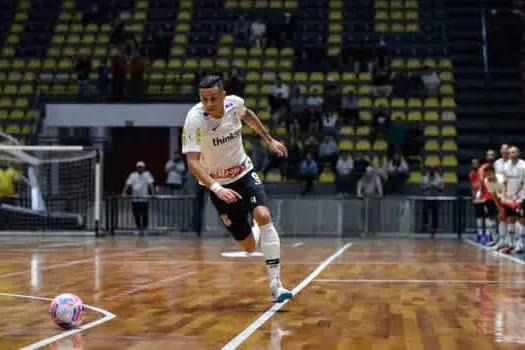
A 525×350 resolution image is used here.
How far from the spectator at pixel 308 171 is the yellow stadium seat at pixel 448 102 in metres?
6.11

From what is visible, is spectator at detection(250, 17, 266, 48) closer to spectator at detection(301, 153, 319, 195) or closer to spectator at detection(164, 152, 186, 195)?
spectator at detection(164, 152, 186, 195)

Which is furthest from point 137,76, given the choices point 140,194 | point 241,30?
point 140,194

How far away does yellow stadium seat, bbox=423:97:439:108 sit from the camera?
33500mm

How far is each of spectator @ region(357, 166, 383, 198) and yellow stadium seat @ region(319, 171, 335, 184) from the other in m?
1.84

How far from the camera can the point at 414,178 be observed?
30891mm

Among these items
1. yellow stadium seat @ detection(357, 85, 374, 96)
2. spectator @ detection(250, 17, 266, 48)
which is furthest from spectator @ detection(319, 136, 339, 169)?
spectator @ detection(250, 17, 266, 48)

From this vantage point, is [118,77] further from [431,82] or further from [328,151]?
[431,82]

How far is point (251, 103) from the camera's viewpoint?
111 feet

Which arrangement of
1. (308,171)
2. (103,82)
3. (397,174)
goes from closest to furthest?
(308,171), (397,174), (103,82)

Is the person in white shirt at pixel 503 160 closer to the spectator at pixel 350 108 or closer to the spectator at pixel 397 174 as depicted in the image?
the spectator at pixel 397 174

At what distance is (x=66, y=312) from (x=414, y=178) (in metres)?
23.7

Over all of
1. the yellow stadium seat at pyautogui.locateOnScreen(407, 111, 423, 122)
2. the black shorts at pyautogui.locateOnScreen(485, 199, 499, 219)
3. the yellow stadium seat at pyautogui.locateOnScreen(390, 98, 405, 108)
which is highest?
the yellow stadium seat at pyautogui.locateOnScreen(390, 98, 405, 108)

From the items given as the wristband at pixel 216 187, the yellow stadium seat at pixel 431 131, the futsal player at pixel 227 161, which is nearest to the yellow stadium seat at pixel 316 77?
the yellow stadium seat at pixel 431 131

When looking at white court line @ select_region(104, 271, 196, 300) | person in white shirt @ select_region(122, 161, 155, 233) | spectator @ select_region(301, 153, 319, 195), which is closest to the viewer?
white court line @ select_region(104, 271, 196, 300)
